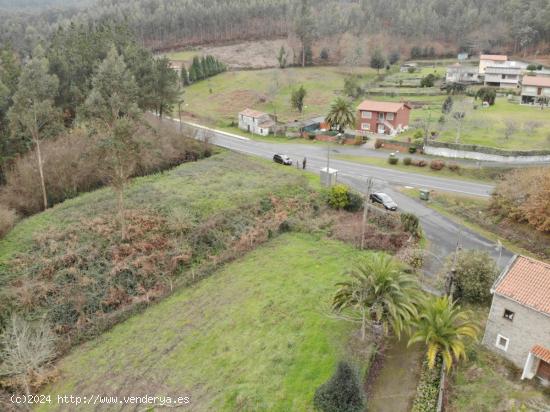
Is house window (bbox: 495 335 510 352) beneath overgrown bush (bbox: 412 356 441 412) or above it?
above

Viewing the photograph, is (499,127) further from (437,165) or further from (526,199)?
(526,199)

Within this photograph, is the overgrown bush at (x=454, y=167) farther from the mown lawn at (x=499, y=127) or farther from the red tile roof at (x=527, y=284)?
the red tile roof at (x=527, y=284)

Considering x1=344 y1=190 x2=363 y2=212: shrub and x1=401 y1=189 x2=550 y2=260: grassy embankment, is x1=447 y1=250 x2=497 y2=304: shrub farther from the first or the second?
x1=344 y1=190 x2=363 y2=212: shrub

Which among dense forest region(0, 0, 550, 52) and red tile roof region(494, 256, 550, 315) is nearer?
red tile roof region(494, 256, 550, 315)

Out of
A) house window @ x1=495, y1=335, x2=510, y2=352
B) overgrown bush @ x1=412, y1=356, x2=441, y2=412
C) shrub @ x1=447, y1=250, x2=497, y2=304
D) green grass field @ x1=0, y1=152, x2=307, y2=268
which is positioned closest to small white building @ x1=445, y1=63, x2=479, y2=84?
green grass field @ x1=0, y1=152, x2=307, y2=268

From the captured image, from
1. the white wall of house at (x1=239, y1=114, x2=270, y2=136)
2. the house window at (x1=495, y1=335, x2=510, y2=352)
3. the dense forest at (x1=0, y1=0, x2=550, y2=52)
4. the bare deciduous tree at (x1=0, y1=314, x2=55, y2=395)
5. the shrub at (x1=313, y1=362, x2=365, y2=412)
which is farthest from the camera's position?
the dense forest at (x1=0, y1=0, x2=550, y2=52)

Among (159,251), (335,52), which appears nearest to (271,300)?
(159,251)
